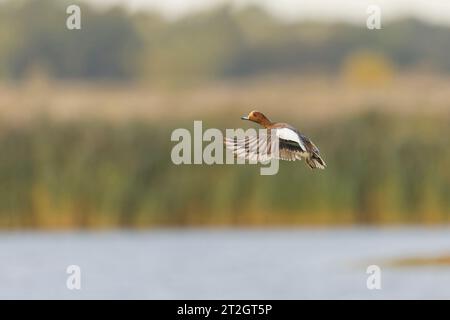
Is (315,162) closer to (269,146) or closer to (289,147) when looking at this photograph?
(289,147)

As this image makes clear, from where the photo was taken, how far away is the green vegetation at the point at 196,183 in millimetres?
19234

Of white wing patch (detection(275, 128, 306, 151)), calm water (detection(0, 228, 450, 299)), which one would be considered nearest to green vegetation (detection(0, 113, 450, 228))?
calm water (detection(0, 228, 450, 299))

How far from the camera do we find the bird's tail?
10.9m

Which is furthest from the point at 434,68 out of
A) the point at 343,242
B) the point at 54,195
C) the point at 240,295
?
the point at 240,295

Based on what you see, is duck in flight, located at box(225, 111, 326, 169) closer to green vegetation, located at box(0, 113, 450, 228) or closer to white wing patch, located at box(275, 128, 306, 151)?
white wing patch, located at box(275, 128, 306, 151)

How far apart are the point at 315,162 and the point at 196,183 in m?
8.72

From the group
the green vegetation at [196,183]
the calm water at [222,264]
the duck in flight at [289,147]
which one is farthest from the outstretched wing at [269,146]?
the green vegetation at [196,183]

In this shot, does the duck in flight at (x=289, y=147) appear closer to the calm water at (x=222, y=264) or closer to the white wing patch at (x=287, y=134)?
the white wing patch at (x=287, y=134)

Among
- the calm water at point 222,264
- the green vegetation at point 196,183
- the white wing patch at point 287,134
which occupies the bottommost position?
the calm water at point 222,264

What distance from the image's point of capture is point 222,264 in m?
17.7

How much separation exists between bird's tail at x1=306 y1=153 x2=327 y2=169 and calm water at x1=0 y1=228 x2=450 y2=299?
14.6ft

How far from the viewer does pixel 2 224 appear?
1939 centimetres

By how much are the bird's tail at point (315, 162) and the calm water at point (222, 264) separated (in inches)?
175

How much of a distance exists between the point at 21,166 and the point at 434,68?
985cm
